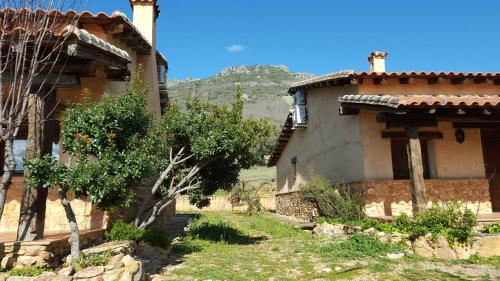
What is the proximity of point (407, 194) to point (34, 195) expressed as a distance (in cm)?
921

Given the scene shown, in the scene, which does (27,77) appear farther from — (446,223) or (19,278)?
(446,223)

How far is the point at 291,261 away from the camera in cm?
827

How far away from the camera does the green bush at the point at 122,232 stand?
25.3 ft

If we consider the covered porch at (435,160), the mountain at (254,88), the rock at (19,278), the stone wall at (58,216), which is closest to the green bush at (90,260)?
the rock at (19,278)

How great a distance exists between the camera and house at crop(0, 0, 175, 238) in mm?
6836

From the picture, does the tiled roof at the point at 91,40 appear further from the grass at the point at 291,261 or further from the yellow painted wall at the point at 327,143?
the yellow painted wall at the point at 327,143

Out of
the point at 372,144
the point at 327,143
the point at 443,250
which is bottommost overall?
the point at 443,250

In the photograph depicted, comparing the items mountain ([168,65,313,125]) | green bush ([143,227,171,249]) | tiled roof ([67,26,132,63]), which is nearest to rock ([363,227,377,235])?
green bush ([143,227,171,249])

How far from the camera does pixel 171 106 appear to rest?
9.82 metres

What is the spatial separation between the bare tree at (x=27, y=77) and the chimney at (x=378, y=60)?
465 inches

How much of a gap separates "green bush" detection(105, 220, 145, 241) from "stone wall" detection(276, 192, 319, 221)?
7208mm

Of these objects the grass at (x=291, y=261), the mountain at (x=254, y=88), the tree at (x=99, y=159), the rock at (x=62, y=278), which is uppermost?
the mountain at (x=254, y=88)

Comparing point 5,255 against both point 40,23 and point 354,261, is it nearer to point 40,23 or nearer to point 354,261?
point 40,23

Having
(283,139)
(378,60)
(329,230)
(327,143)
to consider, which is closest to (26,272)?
(329,230)
